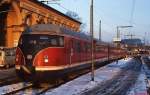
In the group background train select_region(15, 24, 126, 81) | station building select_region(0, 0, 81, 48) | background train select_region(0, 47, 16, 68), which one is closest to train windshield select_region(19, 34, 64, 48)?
background train select_region(15, 24, 126, 81)

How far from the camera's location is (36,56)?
20.1 metres

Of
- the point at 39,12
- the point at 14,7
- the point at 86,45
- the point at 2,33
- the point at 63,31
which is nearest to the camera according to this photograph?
the point at 63,31

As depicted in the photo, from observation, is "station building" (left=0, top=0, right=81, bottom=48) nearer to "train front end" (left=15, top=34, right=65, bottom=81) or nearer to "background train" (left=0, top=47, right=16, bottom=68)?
"background train" (left=0, top=47, right=16, bottom=68)

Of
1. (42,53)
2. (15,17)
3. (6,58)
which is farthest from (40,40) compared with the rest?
(15,17)

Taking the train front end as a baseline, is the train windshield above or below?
above

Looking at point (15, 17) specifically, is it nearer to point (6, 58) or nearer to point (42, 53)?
point (6, 58)

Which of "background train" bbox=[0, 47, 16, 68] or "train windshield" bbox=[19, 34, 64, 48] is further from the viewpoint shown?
"background train" bbox=[0, 47, 16, 68]

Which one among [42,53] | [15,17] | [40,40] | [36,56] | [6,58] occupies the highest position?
[15,17]

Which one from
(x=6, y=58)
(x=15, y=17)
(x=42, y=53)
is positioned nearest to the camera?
(x=42, y=53)

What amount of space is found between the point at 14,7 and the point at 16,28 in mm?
3026

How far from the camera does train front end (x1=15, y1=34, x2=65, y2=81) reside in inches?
789

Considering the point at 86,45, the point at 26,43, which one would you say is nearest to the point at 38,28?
the point at 26,43

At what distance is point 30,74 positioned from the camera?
1995 cm

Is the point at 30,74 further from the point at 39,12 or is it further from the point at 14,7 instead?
the point at 39,12
